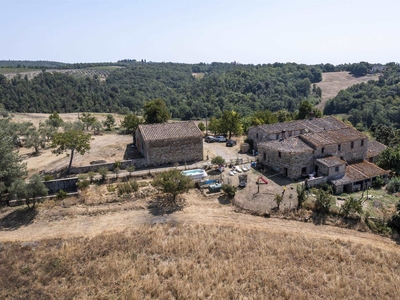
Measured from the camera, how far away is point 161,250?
2639cm

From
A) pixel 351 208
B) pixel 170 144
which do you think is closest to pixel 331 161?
pixel 351 208

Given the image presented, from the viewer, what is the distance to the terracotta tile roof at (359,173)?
38.7 m

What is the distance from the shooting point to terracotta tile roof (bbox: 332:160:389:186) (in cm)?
3869

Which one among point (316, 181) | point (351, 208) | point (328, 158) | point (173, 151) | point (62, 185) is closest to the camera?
point (351, 208)

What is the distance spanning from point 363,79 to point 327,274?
588ft

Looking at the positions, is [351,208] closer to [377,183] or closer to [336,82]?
[377,183]

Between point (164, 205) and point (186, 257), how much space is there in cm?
907

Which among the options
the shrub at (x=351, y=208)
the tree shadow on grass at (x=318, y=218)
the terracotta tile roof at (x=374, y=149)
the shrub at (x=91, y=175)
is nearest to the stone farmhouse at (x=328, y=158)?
the terracotta tile roof at (x=374, y=149)

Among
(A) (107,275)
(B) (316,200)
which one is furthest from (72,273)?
(B) (316,200)

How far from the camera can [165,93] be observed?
176 m

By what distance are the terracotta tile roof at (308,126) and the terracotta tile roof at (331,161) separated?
10.2 m

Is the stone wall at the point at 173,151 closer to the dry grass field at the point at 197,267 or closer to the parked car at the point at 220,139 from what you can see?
the parked car at the point at 220,139

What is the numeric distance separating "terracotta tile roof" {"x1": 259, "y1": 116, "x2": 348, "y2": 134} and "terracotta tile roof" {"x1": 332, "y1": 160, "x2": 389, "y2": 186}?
9261mm

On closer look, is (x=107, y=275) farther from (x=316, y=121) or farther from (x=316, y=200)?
(x=316, y=121)
